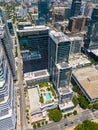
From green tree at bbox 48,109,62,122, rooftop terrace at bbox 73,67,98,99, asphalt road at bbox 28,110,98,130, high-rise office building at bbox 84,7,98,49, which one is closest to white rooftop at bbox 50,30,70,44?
rooftop terrace at bbox 73,67,98,99

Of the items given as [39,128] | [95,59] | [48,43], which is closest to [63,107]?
[39,128]

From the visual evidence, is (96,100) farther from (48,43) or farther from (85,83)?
(48,43)

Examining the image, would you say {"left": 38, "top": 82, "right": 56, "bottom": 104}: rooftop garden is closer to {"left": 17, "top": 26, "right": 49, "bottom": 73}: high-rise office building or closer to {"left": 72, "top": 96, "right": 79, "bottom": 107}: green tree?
{"left": 72, "top": 96, "right": 79, "bottom": 107}: green tree

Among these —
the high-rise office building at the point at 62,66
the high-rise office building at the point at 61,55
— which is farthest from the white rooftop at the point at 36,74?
the high-rise office building at the point at 61,55

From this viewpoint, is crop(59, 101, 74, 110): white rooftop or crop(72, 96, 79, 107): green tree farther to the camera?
crop(72, 96, 79, 107): green tree

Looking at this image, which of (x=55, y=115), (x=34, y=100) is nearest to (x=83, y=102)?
(x=55, y=115)

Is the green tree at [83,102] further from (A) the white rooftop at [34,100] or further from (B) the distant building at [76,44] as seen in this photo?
(B) the distant building at [76,44]

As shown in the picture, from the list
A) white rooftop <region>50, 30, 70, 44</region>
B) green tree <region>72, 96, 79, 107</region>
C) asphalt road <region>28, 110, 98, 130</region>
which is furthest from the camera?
green tree <region>72, 96, 79, 107</region>

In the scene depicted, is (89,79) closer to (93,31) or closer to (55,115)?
(55,115)
